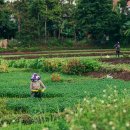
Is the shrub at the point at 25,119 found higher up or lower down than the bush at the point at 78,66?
higher up

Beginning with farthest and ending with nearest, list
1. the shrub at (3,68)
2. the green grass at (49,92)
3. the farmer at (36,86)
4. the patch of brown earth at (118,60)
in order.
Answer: the patch of brown earth at (118,60) < the shrub at (3,68) < the farmer at (36,86) < the green grass at (49,92)

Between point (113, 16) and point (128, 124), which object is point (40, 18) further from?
point (128, 124)

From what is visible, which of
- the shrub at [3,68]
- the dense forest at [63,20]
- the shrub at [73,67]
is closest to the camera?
the shrub at [73,67]

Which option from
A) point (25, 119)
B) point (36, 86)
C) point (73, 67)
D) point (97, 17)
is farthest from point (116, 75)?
point (97, 17)

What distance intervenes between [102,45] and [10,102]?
4884 centimetres

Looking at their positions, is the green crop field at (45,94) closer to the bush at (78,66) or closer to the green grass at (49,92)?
the green grass at (49,92)

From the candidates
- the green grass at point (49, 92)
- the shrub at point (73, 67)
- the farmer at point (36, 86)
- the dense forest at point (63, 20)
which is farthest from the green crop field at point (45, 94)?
the dense forest at point (63, 20)

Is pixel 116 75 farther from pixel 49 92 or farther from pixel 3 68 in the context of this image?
pixel 49 92

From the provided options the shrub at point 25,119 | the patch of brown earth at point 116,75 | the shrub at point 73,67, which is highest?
Result: the shrub at point 25,119

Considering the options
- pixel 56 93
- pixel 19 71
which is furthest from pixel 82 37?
pixel 56 93

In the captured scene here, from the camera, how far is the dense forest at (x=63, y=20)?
67.4 metres

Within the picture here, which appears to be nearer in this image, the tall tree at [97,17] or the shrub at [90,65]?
the shrub at [90,65]

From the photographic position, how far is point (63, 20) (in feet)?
231

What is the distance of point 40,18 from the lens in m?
68.4
